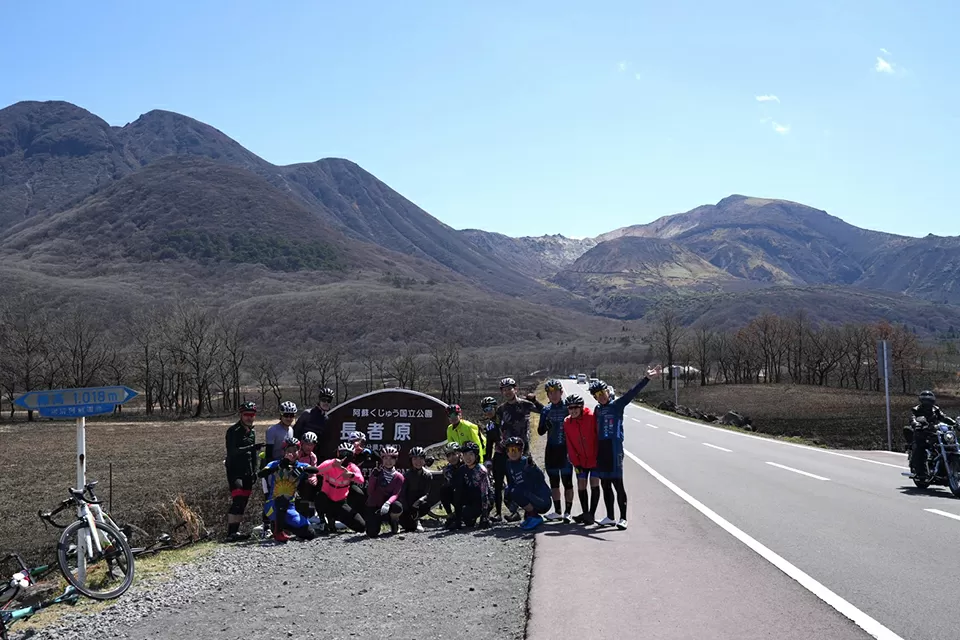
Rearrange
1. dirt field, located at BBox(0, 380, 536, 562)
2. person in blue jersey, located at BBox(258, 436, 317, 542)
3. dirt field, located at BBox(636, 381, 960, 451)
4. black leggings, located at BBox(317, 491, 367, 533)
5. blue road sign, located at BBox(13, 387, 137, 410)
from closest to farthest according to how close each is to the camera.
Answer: blue road sign, located at BBox(13, 387, 137, 410) → person in blue jersey, located at BBox(258, 436, 317, 542) → black leggings, located at BBox(317, 491, 367, 533) → dirt field, located at BBox(0, 380, 536, 562) → dirt field, located at BBox(636, 381, 960, 451)

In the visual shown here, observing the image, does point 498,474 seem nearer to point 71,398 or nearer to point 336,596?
point 336,596

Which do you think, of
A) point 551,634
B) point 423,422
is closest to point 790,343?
point 423,422

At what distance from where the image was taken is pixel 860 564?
6680mm

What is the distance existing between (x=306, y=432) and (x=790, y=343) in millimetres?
106875

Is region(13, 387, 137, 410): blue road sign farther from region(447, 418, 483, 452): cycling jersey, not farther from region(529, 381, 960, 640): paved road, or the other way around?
region(529, 381, 960, 640): paved road

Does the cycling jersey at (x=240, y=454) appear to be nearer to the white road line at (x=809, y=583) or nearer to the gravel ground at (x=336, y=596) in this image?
the gravel ground at (x=336, y=596)

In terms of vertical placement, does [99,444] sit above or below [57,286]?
below

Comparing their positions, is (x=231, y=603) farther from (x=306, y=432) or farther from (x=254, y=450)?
(x=306, y=432)

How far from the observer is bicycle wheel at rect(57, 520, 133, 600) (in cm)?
669

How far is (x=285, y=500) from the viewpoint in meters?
9.16

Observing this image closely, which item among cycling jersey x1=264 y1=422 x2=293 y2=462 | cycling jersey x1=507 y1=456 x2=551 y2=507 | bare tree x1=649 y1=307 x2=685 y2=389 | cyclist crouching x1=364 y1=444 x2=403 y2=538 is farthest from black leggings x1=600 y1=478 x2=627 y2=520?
bare tree x1=649 y1=307 x2=685 y2=389

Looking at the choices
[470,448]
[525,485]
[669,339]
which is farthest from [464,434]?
[669,339]

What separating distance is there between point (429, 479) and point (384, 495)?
727mm

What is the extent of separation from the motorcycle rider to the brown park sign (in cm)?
780
